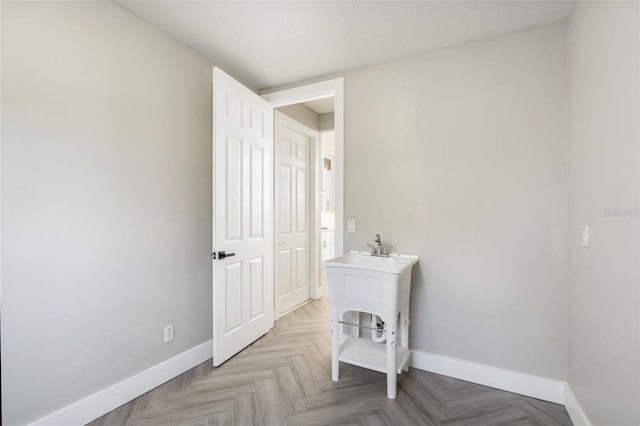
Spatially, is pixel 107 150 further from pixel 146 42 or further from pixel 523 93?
pixel 523 93

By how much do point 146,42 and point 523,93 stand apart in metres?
2.64

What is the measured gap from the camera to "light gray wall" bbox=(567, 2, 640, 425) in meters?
1.11

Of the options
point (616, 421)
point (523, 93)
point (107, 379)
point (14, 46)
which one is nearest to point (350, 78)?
point (523, 93)

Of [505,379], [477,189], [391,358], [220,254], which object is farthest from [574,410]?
[220,254]

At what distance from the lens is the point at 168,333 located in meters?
2.10

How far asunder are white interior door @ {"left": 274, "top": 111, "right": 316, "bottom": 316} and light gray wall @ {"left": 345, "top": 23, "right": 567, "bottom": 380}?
45.7 inches

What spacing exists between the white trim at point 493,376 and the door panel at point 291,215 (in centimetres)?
173

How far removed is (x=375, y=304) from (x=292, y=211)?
194 cm

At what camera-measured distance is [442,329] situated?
221 cm

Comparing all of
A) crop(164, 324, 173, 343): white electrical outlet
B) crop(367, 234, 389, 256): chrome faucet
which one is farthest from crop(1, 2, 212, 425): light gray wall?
crop(367, 234, 389, 256): chrome faucet

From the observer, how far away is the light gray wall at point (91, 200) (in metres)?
1.39

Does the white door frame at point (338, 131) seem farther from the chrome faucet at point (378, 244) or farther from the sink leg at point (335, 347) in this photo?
the sink leg at point (335, 347)

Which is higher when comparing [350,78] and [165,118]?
[350,78]

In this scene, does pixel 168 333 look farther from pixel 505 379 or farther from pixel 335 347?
pixel 505 379
